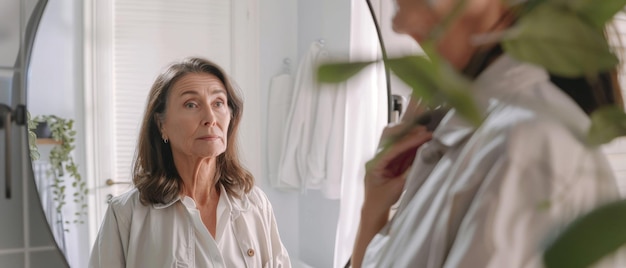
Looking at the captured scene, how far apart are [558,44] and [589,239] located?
1.3 inches

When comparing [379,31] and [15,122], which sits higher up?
[379,31]

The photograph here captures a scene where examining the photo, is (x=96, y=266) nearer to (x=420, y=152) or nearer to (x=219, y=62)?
(x=219, y=62)

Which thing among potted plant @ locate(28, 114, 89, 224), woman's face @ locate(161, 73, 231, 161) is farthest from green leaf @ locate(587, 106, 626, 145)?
potted plant @ locate(28, 114, 89, 224)

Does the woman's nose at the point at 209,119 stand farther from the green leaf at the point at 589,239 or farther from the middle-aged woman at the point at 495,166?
the green leaf at the point at 589,239

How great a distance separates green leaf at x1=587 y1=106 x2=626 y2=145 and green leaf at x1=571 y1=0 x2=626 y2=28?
0.06 ft

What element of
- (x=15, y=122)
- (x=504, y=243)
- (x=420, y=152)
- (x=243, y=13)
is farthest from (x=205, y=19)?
(x=504, y=243)

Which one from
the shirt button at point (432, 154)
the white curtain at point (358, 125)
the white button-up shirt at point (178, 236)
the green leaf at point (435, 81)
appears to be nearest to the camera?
the green leaf at point (435, 81)

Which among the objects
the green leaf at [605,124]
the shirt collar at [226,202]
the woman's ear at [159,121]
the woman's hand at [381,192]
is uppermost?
the green leaf at [605,124]

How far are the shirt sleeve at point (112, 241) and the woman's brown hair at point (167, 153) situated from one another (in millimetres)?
39

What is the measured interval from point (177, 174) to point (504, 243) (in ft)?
1.59

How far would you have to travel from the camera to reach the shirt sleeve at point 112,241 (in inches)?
27.1

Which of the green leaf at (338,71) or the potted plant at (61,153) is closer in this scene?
the green leaf at (338,71)

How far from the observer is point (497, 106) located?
0.93ft

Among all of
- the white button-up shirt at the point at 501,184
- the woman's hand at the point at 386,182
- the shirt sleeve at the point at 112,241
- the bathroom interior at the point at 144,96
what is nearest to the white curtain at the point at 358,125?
the bathroom interior at the point at 144,96
